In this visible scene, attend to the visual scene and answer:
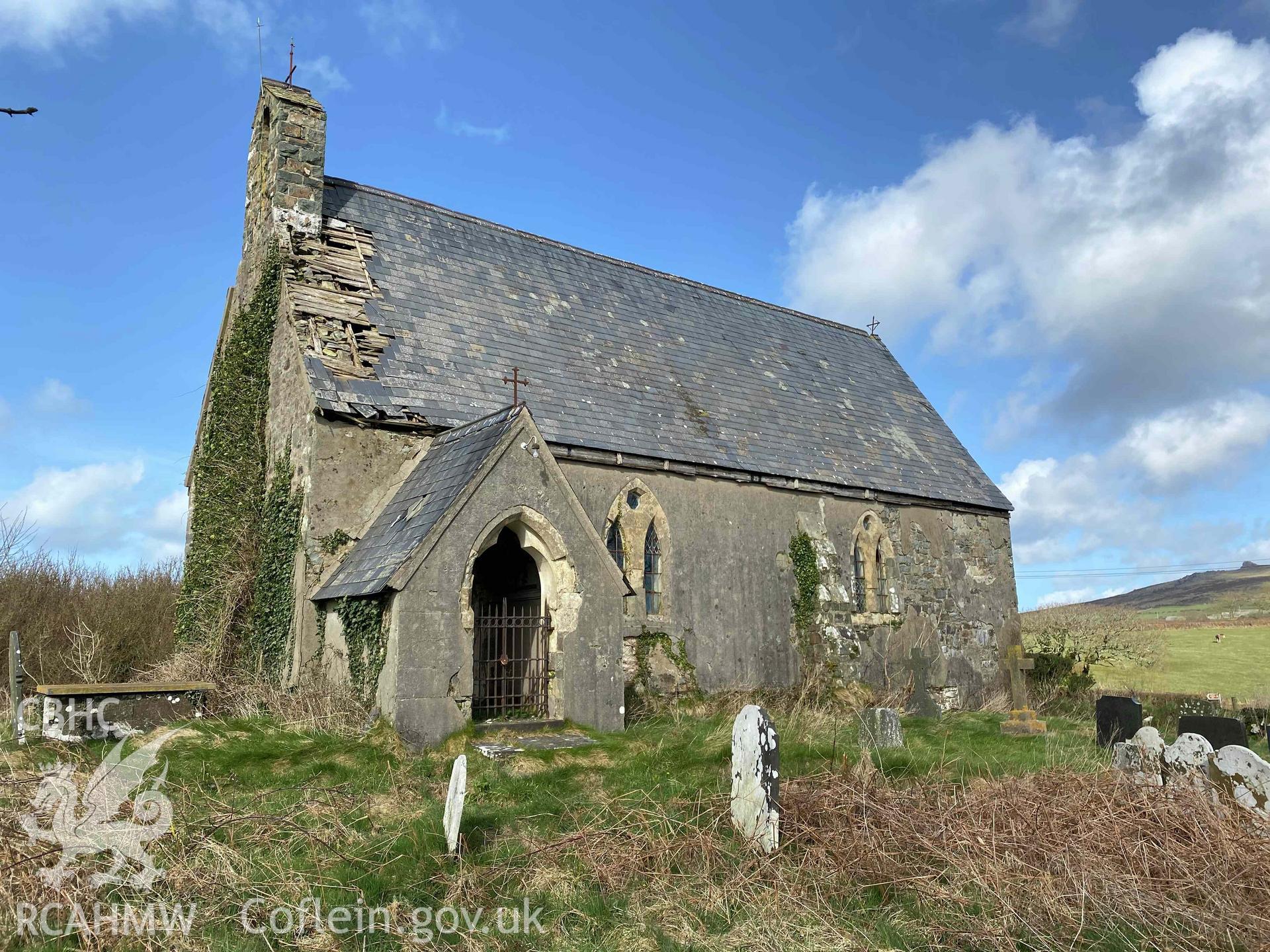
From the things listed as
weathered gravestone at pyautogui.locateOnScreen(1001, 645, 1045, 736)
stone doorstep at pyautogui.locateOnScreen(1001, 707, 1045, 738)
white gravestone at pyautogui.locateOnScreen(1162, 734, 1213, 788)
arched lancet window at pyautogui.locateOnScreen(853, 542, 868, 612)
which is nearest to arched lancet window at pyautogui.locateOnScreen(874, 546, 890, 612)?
arched lancet window at pyautogui.locateOnScreen(853, 542, 868, 612)

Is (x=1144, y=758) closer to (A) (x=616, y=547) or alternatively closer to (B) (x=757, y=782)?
(B) (x=757, y=782)

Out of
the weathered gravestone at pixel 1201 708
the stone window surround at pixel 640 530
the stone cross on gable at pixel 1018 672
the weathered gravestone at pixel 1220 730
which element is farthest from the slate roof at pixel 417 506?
the weathered gravestone at pixel 1201 708

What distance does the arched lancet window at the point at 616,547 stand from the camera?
16.4 m

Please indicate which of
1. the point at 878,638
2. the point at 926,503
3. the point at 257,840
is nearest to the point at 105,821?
the point at 257,840

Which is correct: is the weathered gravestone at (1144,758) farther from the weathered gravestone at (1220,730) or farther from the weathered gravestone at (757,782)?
the weathered gravestone at (757,782)

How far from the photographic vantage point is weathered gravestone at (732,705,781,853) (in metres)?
7.75

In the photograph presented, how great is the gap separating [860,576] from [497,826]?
12961 mm

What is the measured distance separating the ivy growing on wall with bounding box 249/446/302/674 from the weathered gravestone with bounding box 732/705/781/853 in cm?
840

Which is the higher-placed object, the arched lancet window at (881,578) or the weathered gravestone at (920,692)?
the arched lancet window at (881,578)

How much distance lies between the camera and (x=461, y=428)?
14.1m

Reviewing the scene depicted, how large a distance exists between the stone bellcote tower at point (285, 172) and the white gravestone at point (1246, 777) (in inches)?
592

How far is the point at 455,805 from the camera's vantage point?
7.66 m

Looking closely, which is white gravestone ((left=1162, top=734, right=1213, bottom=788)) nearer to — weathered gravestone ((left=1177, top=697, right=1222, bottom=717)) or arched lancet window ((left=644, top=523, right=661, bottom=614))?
arched lancet window ((left=644, top=523, right=661, bottom=614))

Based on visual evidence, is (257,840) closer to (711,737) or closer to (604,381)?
(711,737)
